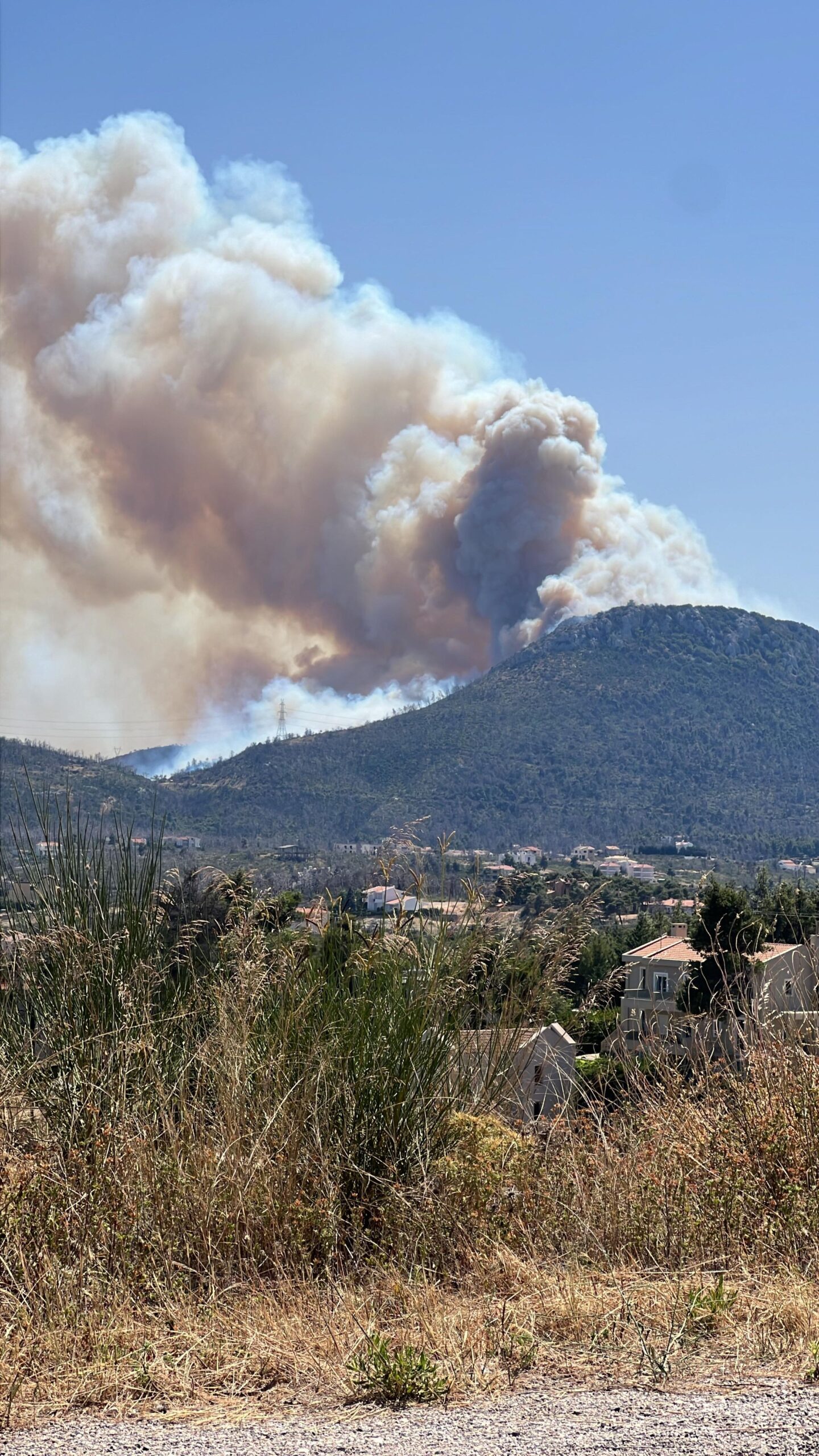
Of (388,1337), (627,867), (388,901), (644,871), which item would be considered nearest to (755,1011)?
(388,901)

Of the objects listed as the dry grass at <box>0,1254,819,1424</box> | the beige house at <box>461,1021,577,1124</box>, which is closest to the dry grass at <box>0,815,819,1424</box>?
the dry grass at <box>0,1254,819,1424</box>

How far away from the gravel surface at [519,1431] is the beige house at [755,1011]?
6.98 feet

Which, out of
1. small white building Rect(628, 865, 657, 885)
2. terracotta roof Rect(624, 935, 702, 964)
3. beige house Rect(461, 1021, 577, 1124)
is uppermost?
small white building Rect(628, 865, 657, 885)

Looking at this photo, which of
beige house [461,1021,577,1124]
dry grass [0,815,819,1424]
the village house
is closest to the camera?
dry grass [0,815,819,1424]

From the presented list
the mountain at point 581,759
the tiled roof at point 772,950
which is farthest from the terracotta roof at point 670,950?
the mountain at point 581,759

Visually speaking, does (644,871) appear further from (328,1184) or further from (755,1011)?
(328,1184)

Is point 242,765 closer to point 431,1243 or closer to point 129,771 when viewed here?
point 129,771

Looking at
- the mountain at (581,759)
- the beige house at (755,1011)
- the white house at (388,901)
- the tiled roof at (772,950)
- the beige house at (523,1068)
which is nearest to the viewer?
the beige house at (523,1068)

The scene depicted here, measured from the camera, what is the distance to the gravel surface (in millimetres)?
2471

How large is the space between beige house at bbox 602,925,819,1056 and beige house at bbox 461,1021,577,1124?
29 centimetres

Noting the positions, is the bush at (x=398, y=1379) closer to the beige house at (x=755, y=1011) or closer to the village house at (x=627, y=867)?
the beige house at (x=755, y=1011)

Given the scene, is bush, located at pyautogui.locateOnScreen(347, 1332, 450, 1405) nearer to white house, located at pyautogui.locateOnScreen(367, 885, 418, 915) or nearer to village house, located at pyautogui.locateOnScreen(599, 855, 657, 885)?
white house, located at pyautogui.locateOnScreen(367, 885, 418, 915)

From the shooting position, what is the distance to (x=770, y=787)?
84.5 meters

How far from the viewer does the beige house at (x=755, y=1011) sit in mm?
5016
